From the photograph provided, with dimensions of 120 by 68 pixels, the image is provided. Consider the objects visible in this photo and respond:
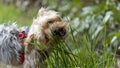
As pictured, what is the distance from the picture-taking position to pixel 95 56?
4660mm

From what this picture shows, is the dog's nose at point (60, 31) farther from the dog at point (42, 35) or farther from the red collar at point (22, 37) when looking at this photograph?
the red collar at point (22, 37)

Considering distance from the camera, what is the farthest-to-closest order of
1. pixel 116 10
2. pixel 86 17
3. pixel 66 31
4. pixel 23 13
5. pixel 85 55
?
pixel 23 13 → pixel 86 17 → pixel 116 10 → pixel 85 55 → pixel 66 31

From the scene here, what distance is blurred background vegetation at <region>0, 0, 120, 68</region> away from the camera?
4480 mm

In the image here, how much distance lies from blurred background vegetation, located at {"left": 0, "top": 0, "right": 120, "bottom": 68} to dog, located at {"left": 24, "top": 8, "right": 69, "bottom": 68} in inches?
4.6

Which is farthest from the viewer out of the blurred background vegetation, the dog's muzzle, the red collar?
the red collar

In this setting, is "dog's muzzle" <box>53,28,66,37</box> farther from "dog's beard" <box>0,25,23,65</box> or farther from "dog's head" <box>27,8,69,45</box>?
"dog's beard" <box>0,25,23,65</box>

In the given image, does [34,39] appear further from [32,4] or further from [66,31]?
[32,4]

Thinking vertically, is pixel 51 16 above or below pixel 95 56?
above

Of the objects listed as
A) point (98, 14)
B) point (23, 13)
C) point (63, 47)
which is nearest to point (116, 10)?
point (98, 14)

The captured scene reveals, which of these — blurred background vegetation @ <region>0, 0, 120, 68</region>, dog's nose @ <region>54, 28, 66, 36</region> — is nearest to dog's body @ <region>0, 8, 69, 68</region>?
dog's nose @ <region>54, 28, 66, 36</region>

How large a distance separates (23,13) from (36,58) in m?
5.70

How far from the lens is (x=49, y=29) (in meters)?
4.25

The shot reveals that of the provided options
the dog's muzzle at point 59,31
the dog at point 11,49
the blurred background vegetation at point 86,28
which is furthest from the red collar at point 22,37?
the dog's muzzle at point 59,31

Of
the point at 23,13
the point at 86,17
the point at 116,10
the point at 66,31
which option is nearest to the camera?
the point at 66,31
